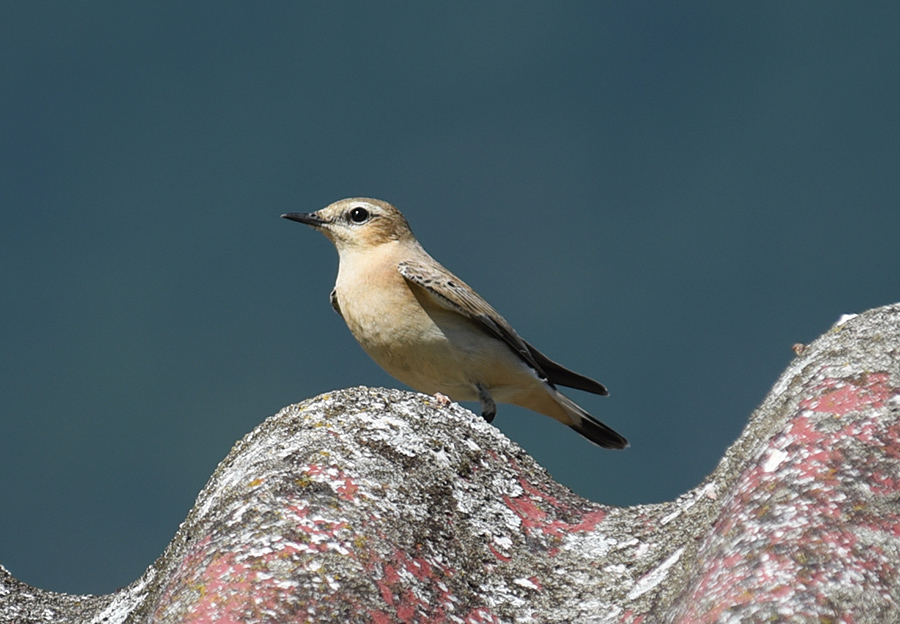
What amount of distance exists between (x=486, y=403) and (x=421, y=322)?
39.6 inches

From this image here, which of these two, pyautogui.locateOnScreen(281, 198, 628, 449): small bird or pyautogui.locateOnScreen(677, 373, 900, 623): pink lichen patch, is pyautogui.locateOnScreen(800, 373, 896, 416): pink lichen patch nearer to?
pyautogui.locateOnScreen(677, 373, 900, 623): pink lichen patch

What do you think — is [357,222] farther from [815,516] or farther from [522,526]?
[815,516]

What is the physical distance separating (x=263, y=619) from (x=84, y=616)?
8.20ft

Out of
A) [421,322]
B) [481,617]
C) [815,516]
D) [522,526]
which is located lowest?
[481,617]

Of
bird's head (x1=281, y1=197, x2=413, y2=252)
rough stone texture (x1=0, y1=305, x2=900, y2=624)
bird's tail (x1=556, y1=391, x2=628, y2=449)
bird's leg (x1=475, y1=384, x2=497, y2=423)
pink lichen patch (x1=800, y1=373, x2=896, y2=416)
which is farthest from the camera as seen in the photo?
bird's tail (x1=556, y1=391, x2=628, y2=449)

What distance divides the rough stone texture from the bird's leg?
352cm

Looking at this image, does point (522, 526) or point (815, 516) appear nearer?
point (815, 516)

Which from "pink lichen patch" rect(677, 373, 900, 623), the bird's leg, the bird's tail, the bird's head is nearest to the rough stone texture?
"pink lichen patch" rect(677, 373, 900, 623)

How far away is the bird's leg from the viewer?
28.7 feet

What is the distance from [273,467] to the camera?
4.20m

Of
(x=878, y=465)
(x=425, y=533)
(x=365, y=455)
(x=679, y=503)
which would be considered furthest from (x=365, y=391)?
(x=878, y=465)

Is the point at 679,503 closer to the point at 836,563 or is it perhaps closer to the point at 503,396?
the point at 836,563

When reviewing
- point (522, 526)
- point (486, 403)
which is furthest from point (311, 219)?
point (522, 526)

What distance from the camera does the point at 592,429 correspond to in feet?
32.1
